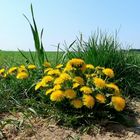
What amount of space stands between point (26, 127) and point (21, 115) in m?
0.45

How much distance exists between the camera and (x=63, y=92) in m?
4.77

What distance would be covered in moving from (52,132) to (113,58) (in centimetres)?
219

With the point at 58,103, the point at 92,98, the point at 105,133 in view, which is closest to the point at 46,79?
the point at 58,103

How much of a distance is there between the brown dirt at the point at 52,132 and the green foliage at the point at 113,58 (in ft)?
3.95

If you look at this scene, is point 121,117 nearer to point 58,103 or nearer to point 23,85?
point 58,103

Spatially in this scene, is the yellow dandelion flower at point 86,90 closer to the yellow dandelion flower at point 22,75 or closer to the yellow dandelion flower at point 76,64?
the yellow dandelion flower at point 76,64

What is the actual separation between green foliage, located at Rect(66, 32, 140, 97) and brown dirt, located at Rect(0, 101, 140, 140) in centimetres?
120

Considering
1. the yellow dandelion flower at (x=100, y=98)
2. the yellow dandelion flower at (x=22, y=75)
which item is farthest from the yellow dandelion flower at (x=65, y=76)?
the yellow dandelion flower at (x=22, y=75)

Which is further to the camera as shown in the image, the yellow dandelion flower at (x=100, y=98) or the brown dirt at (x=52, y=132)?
the yellow dandelion flower at (x=100, y=98)

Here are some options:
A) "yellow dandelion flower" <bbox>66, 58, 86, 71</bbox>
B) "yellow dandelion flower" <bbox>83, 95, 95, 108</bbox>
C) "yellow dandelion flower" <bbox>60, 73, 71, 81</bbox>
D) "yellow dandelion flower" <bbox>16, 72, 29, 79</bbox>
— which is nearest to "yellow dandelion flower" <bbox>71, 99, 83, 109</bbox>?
"yellow dandelion flower" <bbox>83, 95, 95, 108</bbox>

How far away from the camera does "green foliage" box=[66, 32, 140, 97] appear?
6.18 meters

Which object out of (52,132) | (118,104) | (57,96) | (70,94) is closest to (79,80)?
(70,94)

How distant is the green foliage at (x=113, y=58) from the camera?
618 cm

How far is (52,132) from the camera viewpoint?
15.1 ft
